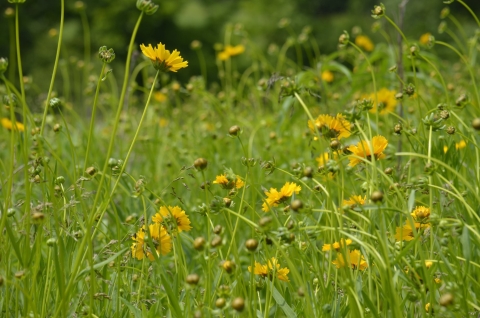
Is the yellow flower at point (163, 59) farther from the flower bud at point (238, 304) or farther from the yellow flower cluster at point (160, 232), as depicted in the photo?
the flower bud at point (238, 304)

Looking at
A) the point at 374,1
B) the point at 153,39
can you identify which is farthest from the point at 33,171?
the point at 374,1

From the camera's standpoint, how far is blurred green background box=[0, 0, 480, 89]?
23.3 ft

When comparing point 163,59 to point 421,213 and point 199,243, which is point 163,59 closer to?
point 199,243

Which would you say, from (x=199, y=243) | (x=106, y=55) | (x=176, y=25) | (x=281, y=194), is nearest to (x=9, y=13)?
(x=106, y=55)

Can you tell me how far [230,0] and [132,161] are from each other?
23.4 feet

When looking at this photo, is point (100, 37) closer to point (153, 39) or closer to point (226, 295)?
point (153, 39)

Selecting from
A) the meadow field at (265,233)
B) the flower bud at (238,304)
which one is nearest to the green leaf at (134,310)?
the meadow field at (265,233)

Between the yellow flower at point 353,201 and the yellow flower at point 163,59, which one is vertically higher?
the yellow flower at point 163,59

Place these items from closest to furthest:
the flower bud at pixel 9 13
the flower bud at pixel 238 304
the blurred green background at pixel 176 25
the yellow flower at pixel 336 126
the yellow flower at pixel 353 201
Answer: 1. the flower bud at pixel 238 304
2. the yellow flower at pixel 353 201
3. the yellow flower at pixel 336 126
4. the flower bud at pixel 9 13
5. the blurred green background at pixel 176 25

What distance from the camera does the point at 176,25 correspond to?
7.48m

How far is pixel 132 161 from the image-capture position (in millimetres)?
1890

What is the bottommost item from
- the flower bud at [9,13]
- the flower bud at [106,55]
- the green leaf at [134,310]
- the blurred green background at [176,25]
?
the green leaf at [134,310]

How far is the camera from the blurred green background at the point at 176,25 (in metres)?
7.10

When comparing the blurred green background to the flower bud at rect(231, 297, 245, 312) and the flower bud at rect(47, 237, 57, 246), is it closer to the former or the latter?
the flower bud at rect(47, 237, 57, 246)
